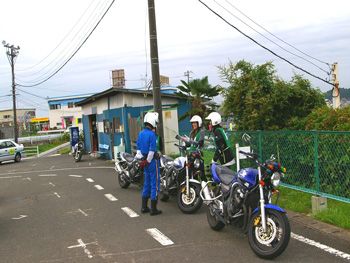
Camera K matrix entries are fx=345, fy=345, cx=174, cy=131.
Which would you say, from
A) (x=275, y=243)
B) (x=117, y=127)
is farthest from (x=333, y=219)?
(x=117, y=127)

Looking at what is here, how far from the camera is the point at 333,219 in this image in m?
5.71

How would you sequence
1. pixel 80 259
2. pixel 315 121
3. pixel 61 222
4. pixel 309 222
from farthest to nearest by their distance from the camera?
pixel 315 121 < pixel 61 222 < pixel 309 222 < pixel 80 259

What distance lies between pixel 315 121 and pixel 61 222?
19.1 feet

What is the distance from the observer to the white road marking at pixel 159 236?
5295mm

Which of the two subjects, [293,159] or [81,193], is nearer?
[293,159]

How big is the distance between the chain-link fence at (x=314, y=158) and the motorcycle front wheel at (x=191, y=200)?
6.32 ft

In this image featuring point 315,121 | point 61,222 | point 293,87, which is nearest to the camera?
point 61,222

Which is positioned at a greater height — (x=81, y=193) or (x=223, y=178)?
(x=223, y=178)

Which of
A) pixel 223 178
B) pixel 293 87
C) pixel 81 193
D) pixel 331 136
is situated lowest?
pixel 81 193

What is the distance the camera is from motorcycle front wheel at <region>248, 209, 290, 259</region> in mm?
4172

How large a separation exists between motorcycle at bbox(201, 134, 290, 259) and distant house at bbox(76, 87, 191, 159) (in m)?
8.86

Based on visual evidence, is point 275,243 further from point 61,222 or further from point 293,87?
point 293,87

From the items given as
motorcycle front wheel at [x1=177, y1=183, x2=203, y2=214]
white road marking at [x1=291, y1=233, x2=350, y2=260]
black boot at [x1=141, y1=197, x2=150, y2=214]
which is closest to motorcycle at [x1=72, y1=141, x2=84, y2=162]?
black boot at [x1=141, y1=197, x2=150, y2=214]

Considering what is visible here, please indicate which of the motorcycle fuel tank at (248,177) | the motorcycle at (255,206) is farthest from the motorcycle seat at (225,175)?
the motorcycle fuel tank at (248,177)
